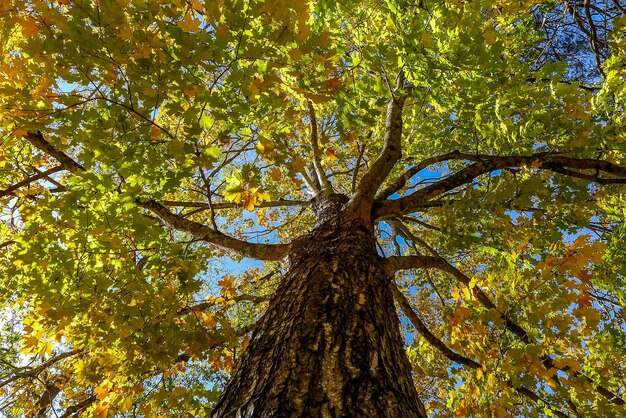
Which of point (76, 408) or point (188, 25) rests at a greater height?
point (188, 25)

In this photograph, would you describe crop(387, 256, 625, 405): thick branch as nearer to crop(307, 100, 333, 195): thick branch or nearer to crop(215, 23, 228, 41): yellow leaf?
crop(307, 100, 333, 195): thick branch

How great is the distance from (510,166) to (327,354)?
2.88 m

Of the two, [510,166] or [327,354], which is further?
[510,166]

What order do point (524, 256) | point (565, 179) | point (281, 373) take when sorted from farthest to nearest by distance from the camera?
1. point (524, 256)
2. point (565, 179)
3. point (281, 373)

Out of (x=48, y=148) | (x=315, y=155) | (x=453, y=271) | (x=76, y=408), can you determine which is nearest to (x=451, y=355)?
(x=453, y=271)

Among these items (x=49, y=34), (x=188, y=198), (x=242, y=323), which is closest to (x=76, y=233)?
(x=49, y=34)

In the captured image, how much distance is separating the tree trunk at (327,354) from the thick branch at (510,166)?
128 centimetres

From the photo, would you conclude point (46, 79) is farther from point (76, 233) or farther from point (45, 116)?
point (76, 233)

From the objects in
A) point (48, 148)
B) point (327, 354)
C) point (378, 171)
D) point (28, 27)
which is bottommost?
point (327, 354)

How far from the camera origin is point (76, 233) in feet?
8.16

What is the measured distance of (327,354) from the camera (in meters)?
1.46

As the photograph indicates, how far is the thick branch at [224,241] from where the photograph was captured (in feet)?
10.5

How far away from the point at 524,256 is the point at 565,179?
106 cm

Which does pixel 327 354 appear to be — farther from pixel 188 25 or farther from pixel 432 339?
pixel 432 339
